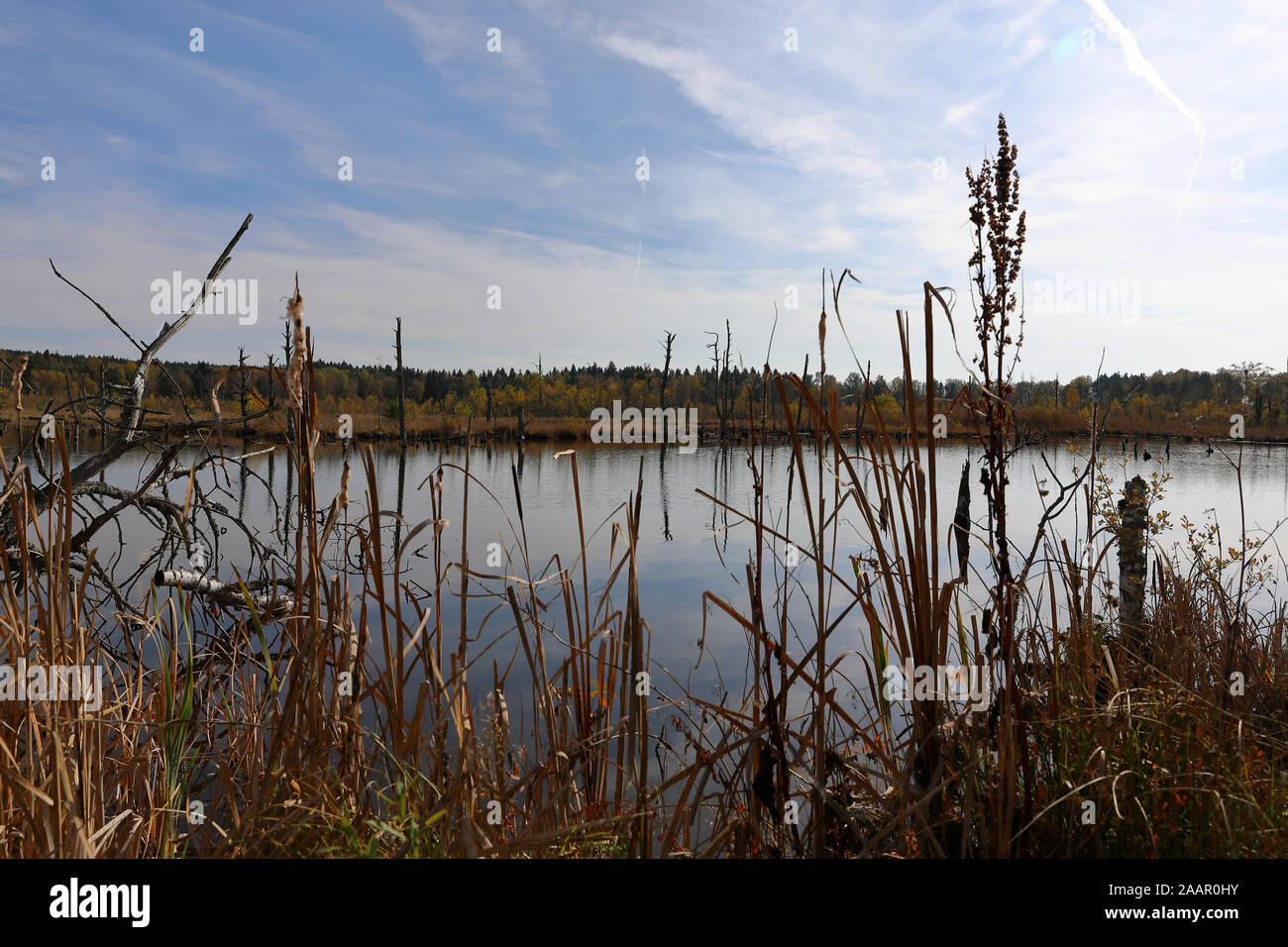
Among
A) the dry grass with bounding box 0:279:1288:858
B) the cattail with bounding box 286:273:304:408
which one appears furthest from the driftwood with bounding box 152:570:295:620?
the cattail with bounding box 286:273:304:408

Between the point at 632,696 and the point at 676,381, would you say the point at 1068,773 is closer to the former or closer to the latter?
the point at 632,696

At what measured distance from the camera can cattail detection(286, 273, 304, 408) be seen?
1157 mm

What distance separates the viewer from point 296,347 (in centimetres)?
116

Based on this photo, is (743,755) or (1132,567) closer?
(743,755)

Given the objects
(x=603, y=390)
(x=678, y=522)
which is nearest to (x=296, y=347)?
(x=678, y=522)

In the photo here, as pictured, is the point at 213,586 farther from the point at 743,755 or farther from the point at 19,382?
the point at 743,755

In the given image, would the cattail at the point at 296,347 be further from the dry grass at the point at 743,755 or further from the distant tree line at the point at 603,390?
the distant tree line at the point at 603,390

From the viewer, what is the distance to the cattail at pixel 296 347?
3.80 feet

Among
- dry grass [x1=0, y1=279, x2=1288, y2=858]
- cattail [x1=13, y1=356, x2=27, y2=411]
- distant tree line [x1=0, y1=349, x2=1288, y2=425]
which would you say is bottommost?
dry grass [x1=0, y1=279, x2=1288, y2=858]

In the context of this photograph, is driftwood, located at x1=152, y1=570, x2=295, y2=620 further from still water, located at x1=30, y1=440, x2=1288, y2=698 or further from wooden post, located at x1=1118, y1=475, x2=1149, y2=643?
wooden post, located at x1=1118, y1=475, x2=1149, y2=643

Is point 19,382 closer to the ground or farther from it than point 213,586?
farther from it

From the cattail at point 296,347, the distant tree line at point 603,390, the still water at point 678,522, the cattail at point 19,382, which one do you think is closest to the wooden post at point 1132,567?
the still water at point 678,522
